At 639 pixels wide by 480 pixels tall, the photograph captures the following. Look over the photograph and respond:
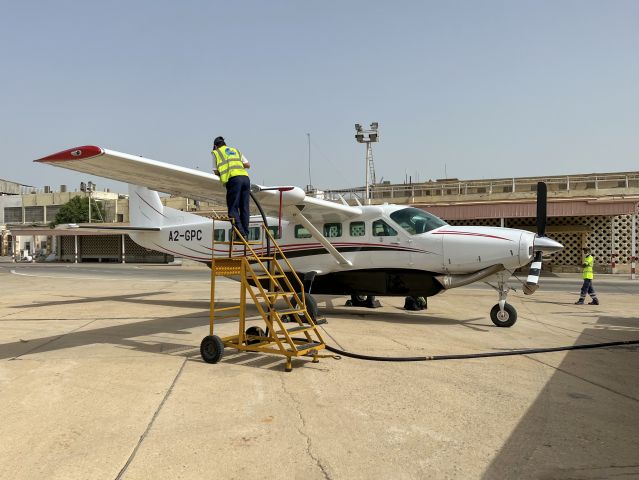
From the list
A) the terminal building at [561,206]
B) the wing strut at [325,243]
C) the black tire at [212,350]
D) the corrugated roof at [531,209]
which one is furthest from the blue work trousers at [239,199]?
the corrugated roof at [531,209]

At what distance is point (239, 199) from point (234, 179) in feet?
1.12

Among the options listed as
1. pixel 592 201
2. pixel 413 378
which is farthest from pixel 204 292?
pixel 592 201

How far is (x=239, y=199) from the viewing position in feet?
25.6

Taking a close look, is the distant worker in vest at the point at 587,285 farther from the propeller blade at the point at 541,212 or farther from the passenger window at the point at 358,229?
the passenger window at the point at 358,229

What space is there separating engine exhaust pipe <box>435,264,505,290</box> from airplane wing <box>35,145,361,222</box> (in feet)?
11.8

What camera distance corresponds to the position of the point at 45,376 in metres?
6.35

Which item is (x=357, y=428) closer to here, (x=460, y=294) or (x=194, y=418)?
(x=194, y=418)

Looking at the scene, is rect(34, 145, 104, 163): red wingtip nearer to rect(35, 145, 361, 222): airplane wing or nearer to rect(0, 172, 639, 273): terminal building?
rect(35, 145, 361, 222): airplane wing

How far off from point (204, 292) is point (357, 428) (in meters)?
15.2

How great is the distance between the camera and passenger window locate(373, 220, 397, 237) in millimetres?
11438

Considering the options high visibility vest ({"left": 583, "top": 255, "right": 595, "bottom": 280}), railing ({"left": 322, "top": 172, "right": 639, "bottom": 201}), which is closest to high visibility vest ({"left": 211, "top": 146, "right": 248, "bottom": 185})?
high visibility vest ({"left": 583, "top": 255, "right": 595, "bottom": 280})

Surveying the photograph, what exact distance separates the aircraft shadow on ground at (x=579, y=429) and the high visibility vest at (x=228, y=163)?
5453mm

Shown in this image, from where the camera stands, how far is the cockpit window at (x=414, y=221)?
11.1 m

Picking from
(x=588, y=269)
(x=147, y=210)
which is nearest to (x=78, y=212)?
(x=147, y=210)
